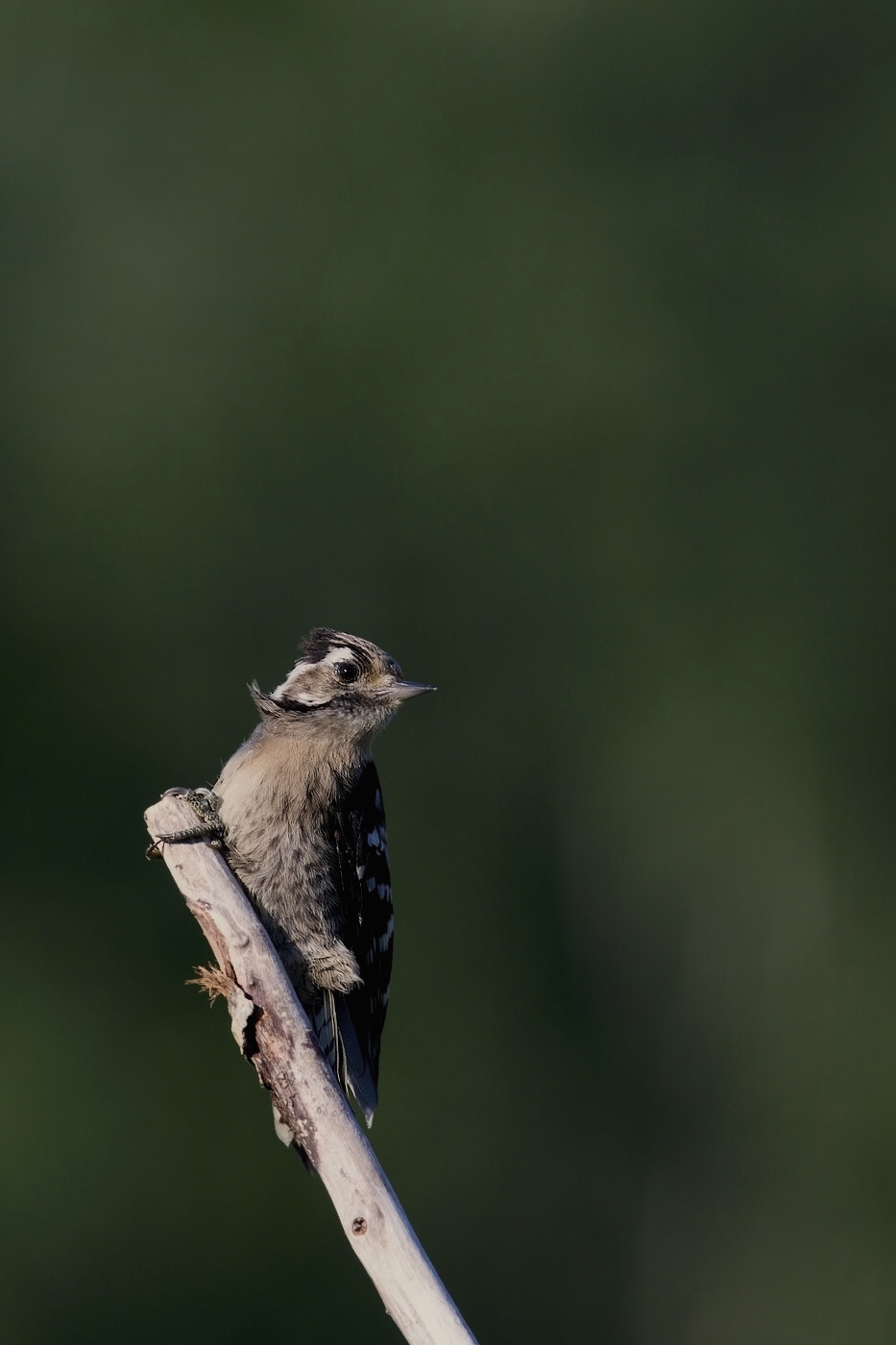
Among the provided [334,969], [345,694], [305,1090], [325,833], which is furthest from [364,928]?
[305,1090]

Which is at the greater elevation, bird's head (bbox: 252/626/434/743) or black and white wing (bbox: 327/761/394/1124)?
bird's head (bbox: 252/626/434/743)

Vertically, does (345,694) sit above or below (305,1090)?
above

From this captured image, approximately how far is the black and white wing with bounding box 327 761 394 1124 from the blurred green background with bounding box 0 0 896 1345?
387 inches

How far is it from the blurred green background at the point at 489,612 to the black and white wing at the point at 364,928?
9.82m

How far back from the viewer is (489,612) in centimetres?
2197

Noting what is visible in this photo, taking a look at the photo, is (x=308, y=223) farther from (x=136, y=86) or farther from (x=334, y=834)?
(x=334, y=834)

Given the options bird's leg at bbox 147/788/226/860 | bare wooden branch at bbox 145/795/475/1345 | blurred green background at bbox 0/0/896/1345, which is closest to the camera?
bare wooden branch at bbox 145/795/475/1345

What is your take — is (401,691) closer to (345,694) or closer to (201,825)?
(345,694)

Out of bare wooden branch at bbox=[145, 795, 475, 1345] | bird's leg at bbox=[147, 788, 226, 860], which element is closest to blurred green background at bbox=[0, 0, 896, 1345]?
bird's leg at bbox=[147, 788, 226, 860]

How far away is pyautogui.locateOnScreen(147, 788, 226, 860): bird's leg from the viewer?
5301mm

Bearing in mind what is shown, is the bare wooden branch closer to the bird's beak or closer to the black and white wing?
the black and white wing

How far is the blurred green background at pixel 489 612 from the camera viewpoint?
16797 mm

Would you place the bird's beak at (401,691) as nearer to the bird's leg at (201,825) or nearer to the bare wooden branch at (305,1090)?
the bird's leg at (201,825)

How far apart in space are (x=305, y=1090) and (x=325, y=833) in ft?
4.95
